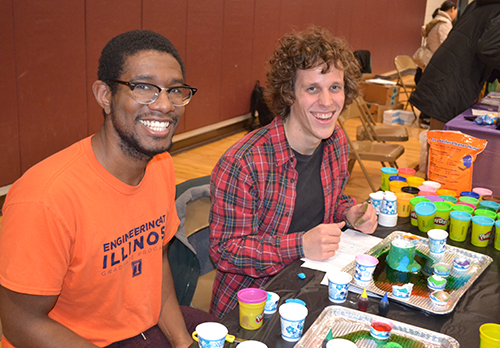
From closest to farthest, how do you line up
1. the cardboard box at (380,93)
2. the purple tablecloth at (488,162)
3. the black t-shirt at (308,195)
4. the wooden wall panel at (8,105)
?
the black t-shirt at (308,195), the purple tablecloth at (488,162), the wooden wall panel at (8,105), the cardboard box at (380,93)

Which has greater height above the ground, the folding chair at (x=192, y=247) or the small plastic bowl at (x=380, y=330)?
the small plastic bowl at (x=380, y=330)

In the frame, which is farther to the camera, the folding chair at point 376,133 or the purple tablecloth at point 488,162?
the folding chair at point 376,133

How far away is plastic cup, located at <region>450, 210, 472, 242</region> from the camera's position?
1959mm

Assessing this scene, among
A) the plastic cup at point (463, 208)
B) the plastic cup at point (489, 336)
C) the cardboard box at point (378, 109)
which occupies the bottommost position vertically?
the cardboard box at point (378, 109)

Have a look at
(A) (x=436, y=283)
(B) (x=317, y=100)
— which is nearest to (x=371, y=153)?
(B) (x=317, y=100)

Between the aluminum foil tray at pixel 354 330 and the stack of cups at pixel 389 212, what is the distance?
79cm

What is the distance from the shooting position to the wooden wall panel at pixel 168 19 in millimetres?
4910

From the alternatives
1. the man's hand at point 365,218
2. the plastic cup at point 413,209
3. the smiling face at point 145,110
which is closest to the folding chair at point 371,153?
the plastic cup at point 413,209

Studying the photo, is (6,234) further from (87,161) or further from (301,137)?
(301,137)

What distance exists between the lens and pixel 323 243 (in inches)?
66.7

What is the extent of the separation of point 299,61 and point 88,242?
42.0 inches

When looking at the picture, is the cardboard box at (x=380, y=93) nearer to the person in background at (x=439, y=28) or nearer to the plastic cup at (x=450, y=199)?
the person in background at (x=439, y=28)

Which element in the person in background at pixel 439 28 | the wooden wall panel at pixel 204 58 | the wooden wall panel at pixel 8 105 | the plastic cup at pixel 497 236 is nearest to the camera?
the plastic cup at pixel 497 236

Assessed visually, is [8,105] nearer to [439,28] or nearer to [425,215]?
[425,215]
